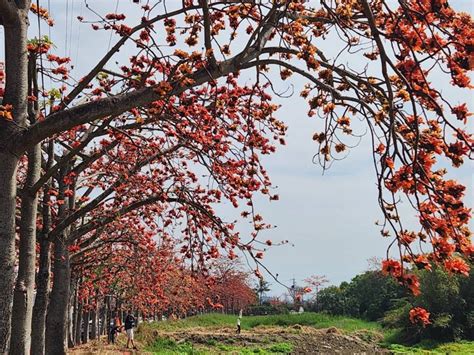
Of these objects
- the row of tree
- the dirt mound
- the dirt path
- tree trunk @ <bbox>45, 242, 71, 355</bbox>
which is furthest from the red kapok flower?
the dirt mound

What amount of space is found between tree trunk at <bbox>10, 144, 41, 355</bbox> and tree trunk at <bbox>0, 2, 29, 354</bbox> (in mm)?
630

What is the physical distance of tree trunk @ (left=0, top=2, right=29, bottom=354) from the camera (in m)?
3.85

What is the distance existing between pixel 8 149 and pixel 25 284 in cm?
132

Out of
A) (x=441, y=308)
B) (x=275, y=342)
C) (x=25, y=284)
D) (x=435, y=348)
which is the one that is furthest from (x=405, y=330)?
(x=25, y=284)

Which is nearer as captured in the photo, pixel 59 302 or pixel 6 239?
pixel 6 239

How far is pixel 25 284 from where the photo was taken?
458 cm

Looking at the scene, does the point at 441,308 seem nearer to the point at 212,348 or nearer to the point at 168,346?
the point at 212,348

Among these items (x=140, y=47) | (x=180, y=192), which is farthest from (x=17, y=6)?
(x=180, y=192)

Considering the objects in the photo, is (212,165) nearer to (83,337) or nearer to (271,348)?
(271,348)

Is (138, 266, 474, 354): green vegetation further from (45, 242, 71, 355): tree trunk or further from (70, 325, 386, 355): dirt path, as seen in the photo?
(45, 242, 71, 355): tree trunk

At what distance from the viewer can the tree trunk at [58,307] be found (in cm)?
766

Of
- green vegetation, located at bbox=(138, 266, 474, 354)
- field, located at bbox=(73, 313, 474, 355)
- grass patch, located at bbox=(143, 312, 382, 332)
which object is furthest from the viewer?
grass patch, located at bbox=(143, 312, 382, 332)

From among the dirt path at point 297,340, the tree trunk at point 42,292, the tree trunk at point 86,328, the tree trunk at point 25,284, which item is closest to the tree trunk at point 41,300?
the tree trunk at point 42,292

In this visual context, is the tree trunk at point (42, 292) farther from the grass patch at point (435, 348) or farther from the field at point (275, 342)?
the grass patch at point (435, 348)
